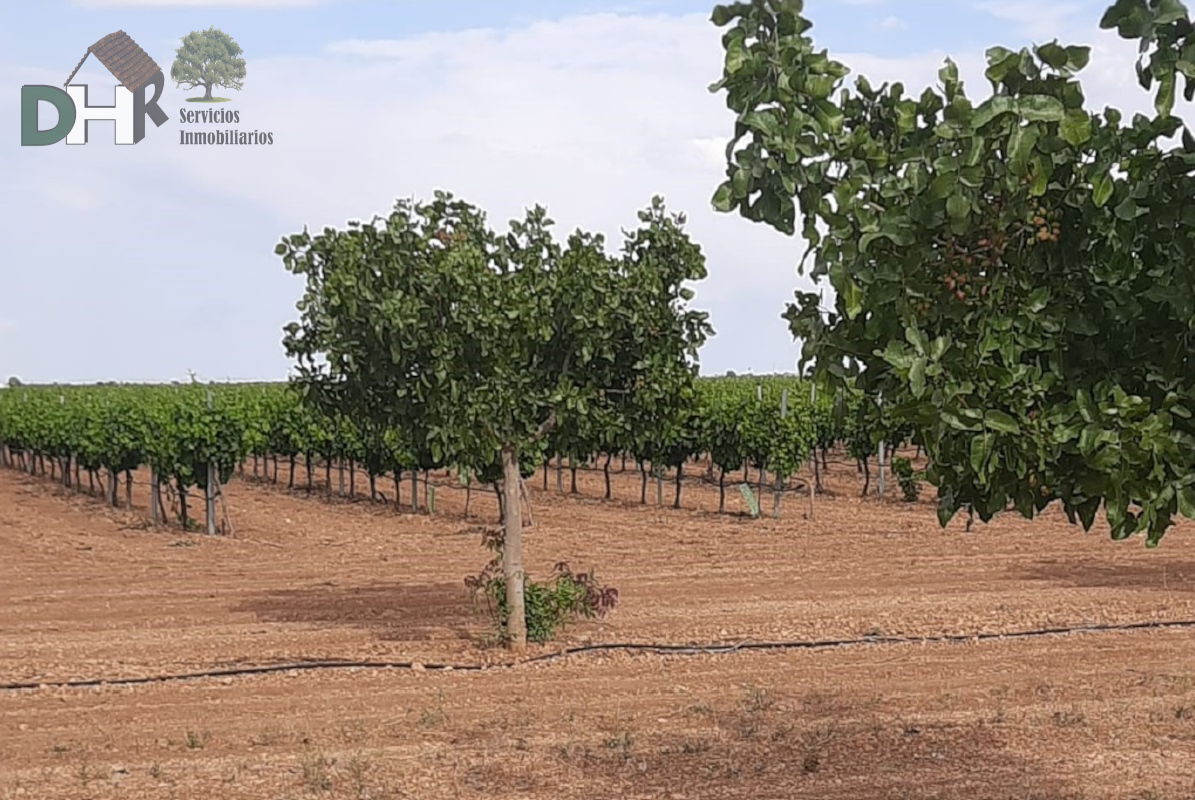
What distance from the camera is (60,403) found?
40625mm

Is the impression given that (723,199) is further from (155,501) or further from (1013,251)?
(155,501)

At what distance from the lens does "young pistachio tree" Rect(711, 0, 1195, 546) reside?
150 inches

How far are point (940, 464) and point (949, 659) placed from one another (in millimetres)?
8958

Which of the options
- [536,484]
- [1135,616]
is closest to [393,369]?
[1135,616]

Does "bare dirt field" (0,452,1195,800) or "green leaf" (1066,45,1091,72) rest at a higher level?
"green leaf" (1066,45,1091,72)

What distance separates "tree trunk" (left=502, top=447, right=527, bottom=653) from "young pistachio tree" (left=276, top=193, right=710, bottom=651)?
2 centimetres

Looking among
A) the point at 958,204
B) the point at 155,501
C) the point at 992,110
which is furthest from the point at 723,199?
the point at 155,501

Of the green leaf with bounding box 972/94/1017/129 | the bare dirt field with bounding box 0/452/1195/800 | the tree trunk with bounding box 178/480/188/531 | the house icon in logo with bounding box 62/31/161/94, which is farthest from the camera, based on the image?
the tree trunk with bounding box 178/480/188/531

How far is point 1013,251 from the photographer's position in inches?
162

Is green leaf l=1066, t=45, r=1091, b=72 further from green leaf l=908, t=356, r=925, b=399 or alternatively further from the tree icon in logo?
the tree icon in logo

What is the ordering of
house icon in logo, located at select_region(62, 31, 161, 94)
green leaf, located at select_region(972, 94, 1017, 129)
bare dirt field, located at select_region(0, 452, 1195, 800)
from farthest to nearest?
house icon in logo, located at select_region(62, 31, 161, 94)
bare dirt field, located at select_region(0, 452, 1195, 800)
green leaf, located at select_region(972, 94, 1017, 129)

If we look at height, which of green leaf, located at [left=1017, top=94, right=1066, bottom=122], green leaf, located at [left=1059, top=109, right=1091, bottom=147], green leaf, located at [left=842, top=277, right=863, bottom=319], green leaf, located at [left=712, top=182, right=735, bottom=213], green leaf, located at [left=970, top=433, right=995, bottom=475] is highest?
green leaf, located at [left=1017, top=94, right=1066, bottom=122]

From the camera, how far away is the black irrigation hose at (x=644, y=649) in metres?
11.9

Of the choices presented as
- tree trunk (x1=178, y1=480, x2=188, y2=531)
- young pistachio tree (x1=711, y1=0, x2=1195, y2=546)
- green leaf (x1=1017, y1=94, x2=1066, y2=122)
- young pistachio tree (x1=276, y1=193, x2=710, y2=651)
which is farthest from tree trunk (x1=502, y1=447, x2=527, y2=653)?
tree trunk (x1=178, y1=480, x2=188, y2=531)
